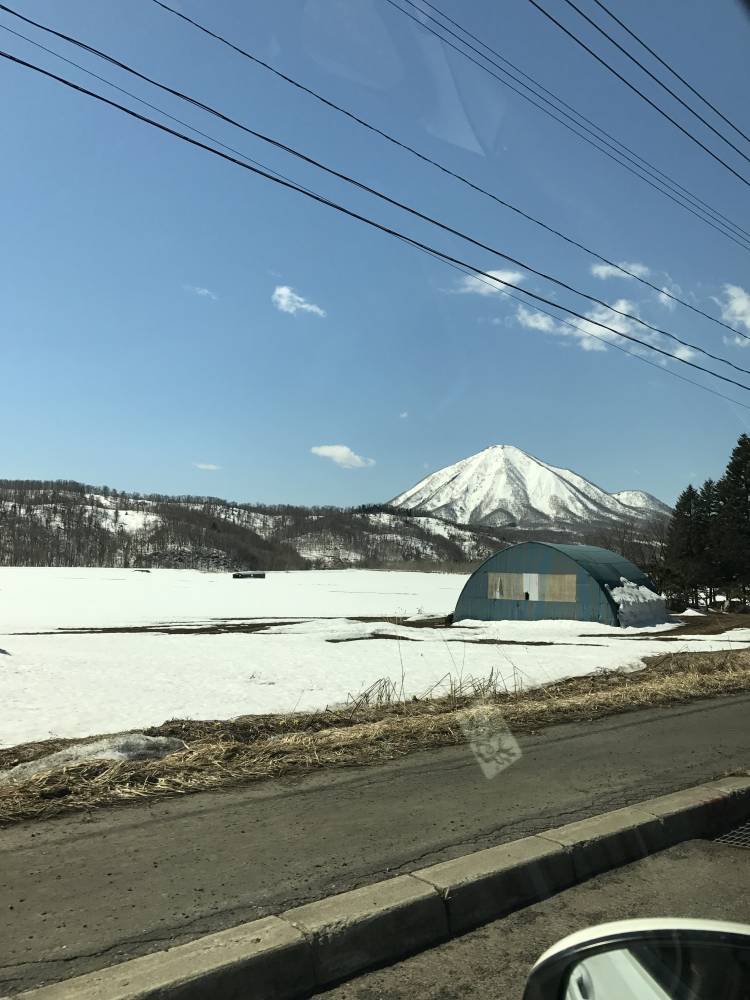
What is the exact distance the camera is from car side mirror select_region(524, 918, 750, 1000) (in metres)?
1.84

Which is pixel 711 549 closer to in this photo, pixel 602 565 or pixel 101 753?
pixel 602 565

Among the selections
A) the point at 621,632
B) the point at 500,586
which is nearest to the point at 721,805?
the point at 621,632

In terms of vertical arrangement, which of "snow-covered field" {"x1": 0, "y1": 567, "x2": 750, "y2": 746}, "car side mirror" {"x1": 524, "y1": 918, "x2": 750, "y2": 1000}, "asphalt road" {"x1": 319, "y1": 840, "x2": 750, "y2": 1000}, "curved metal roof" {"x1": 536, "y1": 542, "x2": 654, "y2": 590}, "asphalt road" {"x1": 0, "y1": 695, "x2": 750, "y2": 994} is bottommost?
"snow-covered field" {"x1": 0, "y1": 567, "x2": 750, "y2": 746}

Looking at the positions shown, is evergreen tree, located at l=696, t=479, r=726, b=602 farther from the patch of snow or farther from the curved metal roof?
the patch of snow

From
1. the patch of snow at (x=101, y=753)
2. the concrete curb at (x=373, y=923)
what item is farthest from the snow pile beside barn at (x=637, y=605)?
the concrete curb at (x=373, y=923)

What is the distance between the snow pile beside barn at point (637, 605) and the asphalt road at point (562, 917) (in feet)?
88.6

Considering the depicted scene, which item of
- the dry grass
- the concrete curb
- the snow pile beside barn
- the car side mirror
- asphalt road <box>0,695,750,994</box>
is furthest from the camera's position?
the snow pile beside barn

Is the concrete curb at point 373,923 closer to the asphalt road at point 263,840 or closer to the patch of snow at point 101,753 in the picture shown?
the asphalt road at point 263,840

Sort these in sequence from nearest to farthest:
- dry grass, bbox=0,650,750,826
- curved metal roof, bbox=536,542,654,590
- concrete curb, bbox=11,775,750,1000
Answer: concrete curb, bbox=11,775,750,1000
dry grass, bbox=0,650,750,826
curved metal roof, bbox=536,542,654,590

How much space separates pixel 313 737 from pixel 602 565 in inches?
1126

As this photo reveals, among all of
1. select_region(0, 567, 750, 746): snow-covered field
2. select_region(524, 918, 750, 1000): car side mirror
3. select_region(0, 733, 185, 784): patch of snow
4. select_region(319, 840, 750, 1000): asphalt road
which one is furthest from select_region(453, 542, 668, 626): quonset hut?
select_region(524, 918, 750, 1000): car side mirror

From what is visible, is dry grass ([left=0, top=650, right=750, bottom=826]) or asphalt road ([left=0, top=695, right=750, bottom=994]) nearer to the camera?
asphalt road ([left=0, top=695, right=750, bottom=994])

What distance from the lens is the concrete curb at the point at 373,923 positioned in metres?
3.08

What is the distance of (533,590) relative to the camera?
110 ft
